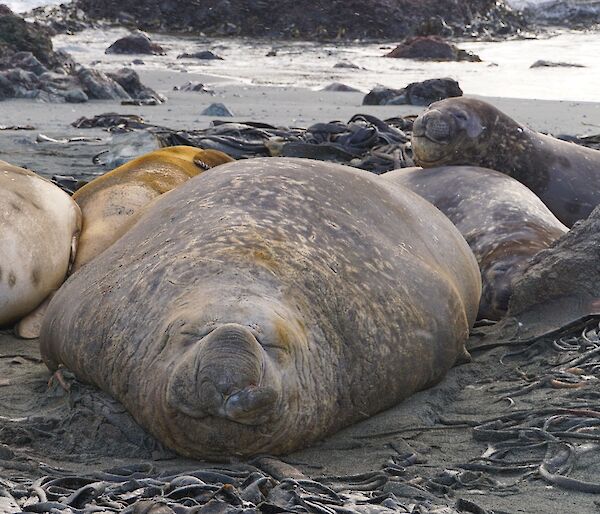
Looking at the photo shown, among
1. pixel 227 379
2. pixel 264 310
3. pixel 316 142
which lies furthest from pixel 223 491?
pixel 316 142

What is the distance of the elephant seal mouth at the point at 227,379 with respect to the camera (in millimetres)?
2850

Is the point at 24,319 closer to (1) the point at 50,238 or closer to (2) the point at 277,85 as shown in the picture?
(1) the point at 50,238

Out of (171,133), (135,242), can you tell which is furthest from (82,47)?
(135,242)

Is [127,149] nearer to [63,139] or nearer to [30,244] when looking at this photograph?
[63,139]

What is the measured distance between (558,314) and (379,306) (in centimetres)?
112

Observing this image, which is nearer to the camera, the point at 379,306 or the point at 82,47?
the point at 379,306

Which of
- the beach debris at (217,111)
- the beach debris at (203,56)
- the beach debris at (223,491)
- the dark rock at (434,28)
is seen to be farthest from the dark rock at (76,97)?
the dark rock at (434,28)

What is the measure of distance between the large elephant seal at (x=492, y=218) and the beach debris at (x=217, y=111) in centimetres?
448

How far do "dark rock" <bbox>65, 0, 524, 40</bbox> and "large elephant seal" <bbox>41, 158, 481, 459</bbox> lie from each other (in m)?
20.7

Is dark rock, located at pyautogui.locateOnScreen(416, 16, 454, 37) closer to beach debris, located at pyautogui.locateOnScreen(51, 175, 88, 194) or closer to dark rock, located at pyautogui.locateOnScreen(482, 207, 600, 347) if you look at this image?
beach debris, located at pyautogui.locateOnScreen(51, 175, 88, 194)

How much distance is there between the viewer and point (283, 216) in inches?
146

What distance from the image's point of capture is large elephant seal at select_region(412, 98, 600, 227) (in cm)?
668

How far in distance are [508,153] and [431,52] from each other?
12842 mm

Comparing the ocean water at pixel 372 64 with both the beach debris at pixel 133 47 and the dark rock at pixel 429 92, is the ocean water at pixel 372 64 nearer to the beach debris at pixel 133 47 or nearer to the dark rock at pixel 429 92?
the beach debris at pixel 133 47
